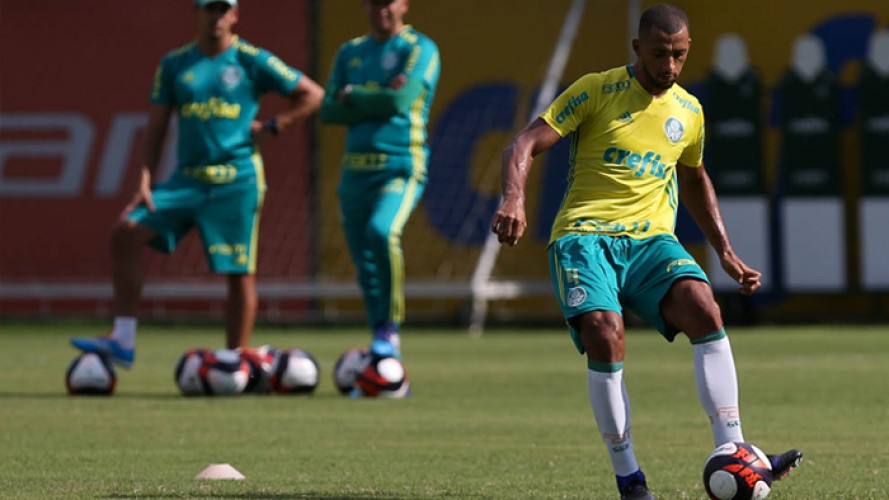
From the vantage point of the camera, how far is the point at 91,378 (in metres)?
11.1

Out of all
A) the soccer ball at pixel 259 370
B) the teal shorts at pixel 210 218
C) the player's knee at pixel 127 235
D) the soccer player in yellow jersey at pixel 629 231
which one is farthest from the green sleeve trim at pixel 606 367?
the player's knee at pixel 127 235

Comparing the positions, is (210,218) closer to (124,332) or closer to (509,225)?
(124,332)

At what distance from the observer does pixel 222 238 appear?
11.4 meters

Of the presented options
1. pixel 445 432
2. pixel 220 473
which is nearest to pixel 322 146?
pixel 445 432

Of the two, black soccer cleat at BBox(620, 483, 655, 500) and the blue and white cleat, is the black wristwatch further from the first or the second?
black soccer cleat at BBox(620, 483, 655, 500)

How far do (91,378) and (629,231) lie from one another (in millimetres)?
5472

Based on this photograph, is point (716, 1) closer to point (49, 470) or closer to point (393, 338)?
point (393, 338)

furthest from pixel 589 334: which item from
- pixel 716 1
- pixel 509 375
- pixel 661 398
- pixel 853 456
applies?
pixel 716 1

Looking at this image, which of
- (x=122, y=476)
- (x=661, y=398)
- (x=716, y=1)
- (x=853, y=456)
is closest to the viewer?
(x=122, y=476)

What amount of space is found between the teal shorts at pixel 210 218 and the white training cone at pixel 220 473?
14.6 ft

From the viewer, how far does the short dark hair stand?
6.30m

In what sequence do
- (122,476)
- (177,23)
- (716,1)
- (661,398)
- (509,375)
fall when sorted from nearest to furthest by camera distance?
(122,476) → (661,398) → (509,375) → (716,1) → (177,23)

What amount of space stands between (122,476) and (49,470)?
368mm

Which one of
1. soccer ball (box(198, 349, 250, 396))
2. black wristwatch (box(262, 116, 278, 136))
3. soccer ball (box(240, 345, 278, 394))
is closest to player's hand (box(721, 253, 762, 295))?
soccer ball (box(198, 349, 250, 396))
